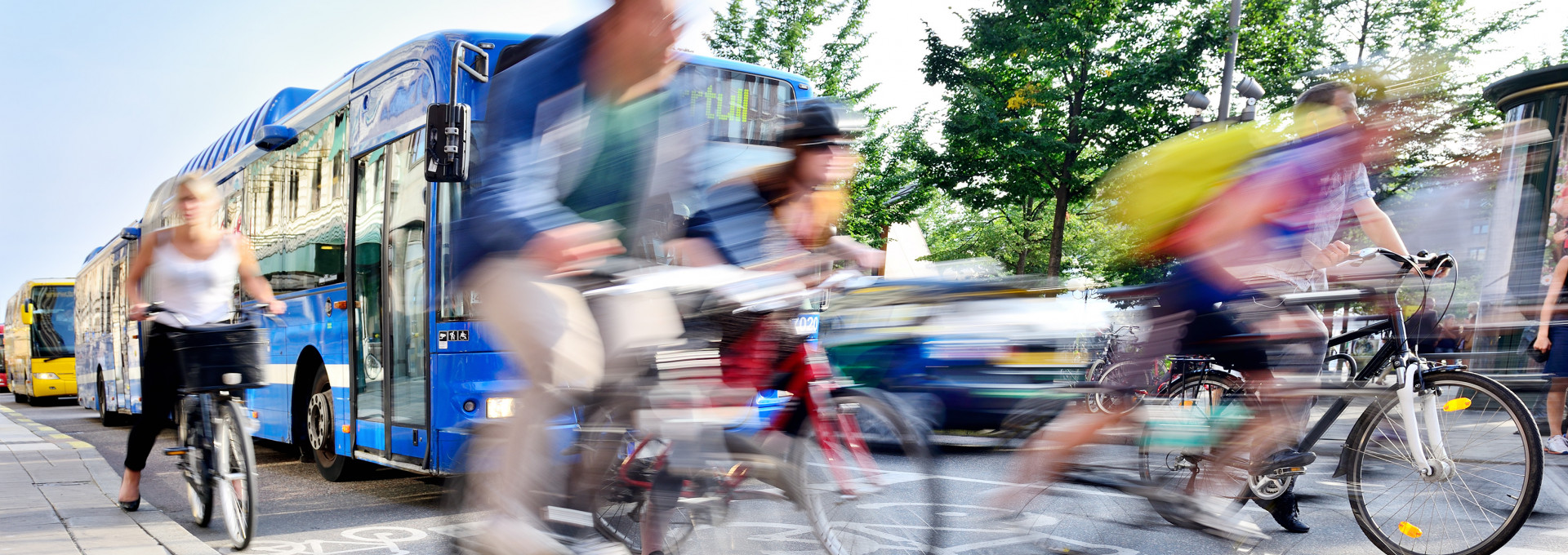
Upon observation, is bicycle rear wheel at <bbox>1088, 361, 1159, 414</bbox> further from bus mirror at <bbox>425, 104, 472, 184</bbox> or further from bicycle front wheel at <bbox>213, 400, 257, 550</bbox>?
bicycle front wheel at <bbox>213, 400, 257, 550</bbox>

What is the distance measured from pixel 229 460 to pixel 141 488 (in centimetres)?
297

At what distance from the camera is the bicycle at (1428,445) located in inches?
138

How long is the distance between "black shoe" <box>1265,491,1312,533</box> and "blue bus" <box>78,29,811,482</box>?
8.84ft

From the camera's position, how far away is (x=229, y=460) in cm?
476

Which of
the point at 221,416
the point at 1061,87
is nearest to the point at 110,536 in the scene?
the point at 221,416

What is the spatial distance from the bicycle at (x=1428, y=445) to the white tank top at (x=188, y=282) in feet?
14.2

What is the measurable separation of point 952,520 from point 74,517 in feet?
13.6

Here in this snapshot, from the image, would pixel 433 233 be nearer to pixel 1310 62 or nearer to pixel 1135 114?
pixel 1135 114

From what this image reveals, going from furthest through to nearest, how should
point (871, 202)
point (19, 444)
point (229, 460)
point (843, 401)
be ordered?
point (871, 202), point (19, 444), point (229, 460), point (843, 401)

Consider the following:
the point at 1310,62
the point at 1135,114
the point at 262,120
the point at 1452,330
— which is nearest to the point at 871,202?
the point at 1135,114

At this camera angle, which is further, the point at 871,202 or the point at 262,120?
the point at 871,202

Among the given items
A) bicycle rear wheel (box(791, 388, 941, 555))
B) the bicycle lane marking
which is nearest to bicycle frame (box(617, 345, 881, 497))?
bicycle rear wheel (box(791, 388, 941, 555))


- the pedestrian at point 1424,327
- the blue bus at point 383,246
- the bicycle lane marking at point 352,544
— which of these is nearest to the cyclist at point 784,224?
the blue bus at point 383,246

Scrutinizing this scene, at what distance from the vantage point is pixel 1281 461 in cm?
334
